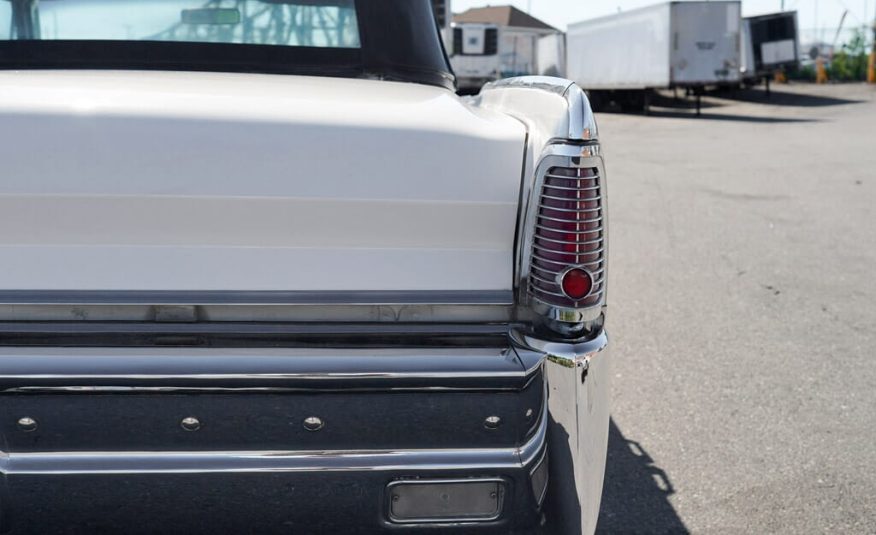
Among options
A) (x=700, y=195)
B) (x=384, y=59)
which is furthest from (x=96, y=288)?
(x=700, y=195)

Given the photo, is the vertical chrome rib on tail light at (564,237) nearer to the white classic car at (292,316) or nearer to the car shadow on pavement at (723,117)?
the white classic car at (292,316)

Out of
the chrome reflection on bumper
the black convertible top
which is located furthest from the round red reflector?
the black convertible top

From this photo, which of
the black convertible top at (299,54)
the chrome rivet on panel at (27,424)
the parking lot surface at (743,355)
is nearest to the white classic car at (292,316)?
the chrome rivet on panel at (27,424)

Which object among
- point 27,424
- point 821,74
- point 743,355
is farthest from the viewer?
point 821,74

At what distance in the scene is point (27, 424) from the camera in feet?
6.58

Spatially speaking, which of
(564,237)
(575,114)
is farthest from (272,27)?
(564,237)

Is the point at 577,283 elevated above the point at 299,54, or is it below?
below

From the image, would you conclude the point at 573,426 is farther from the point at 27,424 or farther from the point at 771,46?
the point at 771,46

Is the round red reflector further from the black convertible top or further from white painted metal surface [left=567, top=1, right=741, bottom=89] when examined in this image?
white painted metal surface [left=567, top=1, right=741, bottom=89]

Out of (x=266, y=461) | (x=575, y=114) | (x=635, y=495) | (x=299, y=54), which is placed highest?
(x=299, y=54)

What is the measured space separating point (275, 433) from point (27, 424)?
0.51 m

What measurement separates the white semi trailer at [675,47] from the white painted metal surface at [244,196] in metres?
25.4

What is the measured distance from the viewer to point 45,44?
281 cm

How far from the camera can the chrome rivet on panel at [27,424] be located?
78.8 inches
